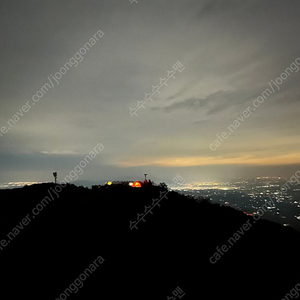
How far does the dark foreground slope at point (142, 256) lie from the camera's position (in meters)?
7.94

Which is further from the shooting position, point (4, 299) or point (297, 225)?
point (297, 225)

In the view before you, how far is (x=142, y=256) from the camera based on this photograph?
976 cm

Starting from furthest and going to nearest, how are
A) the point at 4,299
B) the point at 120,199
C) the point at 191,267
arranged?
the point at 120,199 → the point at 191,267 → the point at 4,299

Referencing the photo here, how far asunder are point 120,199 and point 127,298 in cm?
1138

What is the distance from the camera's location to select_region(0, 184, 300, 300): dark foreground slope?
313 inches

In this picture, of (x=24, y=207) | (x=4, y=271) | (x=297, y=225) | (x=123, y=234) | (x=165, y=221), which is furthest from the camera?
A: (x=297, y=225)

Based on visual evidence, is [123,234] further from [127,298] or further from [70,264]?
[127,298]

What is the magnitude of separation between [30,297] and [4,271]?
2561 mm

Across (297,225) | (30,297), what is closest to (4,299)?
(30,297)

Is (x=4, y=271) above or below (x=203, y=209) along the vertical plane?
below

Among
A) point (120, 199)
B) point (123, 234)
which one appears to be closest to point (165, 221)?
point (123, 234)

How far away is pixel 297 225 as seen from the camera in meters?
53.6

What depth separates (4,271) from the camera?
869 centimetres

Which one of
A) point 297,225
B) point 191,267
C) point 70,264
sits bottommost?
point 70,264
